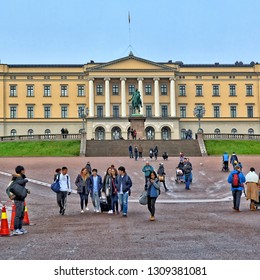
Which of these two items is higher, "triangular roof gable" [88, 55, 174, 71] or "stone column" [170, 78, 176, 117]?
"triangular roof gable" [88, 55, 174, 71]

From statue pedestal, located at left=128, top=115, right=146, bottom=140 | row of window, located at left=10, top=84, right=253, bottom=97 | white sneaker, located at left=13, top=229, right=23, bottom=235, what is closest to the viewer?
white sneaker, located at left=13, top=229, right=23, bottom=235

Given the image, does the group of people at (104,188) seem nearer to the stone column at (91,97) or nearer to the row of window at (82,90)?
the stone column at (91,97)

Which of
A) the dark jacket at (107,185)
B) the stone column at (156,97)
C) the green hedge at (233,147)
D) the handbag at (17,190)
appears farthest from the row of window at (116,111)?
the handbag at (17,190)

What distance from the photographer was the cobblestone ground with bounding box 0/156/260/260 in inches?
465

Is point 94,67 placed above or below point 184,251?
above

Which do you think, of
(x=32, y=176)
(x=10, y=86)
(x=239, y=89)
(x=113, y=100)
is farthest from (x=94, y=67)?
(x=32, y=176)

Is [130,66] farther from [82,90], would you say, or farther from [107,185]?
[107,185]

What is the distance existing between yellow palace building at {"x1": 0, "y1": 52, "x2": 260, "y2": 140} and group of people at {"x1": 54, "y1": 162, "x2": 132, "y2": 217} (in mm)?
77678

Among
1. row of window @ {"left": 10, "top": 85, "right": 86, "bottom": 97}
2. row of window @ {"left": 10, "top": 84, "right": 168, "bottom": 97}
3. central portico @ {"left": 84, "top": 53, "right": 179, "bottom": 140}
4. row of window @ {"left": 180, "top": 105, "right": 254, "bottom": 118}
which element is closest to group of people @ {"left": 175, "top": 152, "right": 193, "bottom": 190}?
central portico @ {"left": 84, "top": 53, "right": 179, "bottom": 140}

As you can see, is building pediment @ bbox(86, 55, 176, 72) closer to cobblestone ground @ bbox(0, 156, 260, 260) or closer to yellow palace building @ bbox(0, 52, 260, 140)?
yellow palace building @ bbox(0, 52, 260, 140)

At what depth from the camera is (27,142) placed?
67.8m

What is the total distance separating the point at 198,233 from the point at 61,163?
105 feet

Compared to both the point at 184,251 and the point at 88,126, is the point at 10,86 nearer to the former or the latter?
the point at 88,126
